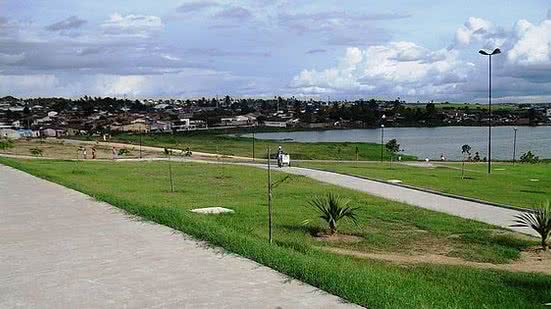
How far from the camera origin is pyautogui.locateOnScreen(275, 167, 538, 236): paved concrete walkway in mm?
14844

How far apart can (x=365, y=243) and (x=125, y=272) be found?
18.9ft

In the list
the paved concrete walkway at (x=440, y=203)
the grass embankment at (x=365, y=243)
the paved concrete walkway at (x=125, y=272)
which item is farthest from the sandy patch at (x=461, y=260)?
the paved concrete walkway at (x=125, y=272)

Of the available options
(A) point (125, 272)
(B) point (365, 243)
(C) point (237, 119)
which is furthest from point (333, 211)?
(C) point (237, 119)

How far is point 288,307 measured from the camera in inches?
203

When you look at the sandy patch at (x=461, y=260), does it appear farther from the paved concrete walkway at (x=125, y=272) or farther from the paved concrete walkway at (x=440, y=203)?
the paved concrete walkway at (x=125, y=272)

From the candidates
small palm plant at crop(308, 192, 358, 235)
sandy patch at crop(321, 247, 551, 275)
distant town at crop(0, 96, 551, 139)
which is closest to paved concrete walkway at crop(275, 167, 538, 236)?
sandy patch at crop(321, 247, 551, 275)

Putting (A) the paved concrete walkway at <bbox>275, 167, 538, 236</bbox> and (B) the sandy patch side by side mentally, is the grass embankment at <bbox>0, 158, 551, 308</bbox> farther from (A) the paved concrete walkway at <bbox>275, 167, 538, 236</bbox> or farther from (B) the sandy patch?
(A) the paved concrete walkway at <bbox>275, 167, 538, 236</bbox>

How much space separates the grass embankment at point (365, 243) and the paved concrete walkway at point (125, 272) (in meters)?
0.35

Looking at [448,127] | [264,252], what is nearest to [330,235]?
[264,252]

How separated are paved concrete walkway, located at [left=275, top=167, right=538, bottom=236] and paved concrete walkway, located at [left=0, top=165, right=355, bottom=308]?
799cm

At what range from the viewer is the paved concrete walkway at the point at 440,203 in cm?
1484

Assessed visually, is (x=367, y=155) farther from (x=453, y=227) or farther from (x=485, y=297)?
(x=485, y=297)

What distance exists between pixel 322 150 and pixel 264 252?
197 feet

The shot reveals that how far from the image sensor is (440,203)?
1773cm
